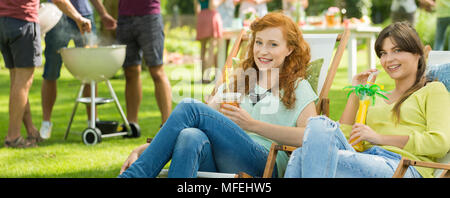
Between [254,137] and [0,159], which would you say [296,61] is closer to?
[254,137]

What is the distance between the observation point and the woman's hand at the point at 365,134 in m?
2.63

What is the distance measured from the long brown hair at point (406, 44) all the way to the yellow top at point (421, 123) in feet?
0.09

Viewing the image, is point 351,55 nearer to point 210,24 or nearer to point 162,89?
point 210,24

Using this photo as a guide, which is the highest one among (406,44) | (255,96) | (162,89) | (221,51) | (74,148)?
(406,44)

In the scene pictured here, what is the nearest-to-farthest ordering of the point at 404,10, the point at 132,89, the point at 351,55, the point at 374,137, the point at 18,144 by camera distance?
1. the point at 374,137
2. the point at 18,144
3. the point at 132,89
4. the point at 351,55
5. the point at 404,10

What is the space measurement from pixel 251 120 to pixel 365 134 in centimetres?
51

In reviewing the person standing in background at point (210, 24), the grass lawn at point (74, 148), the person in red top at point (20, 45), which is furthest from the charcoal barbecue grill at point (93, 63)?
the person standing in background at point (210, 24)

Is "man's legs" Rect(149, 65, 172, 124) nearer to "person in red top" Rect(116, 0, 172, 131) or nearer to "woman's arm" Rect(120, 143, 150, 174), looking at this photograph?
"person in red top" Rect(116, 0, 172, 131)

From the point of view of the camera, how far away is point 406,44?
8.98 ft

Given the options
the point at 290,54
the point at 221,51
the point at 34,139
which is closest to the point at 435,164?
the point at 290,54

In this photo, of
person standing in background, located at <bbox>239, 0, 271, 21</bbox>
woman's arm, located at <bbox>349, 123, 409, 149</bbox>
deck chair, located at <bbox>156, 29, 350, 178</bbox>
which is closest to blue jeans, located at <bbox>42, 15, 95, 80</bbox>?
deck chair, located at <bbox>156, 29, 350, 178</bbox>

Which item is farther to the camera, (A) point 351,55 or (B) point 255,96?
(A) point 351,55

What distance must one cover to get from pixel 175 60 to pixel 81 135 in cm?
639

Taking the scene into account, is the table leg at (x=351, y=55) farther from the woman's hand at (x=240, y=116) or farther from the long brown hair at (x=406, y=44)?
the woman's hand at (x=240, y=116)
